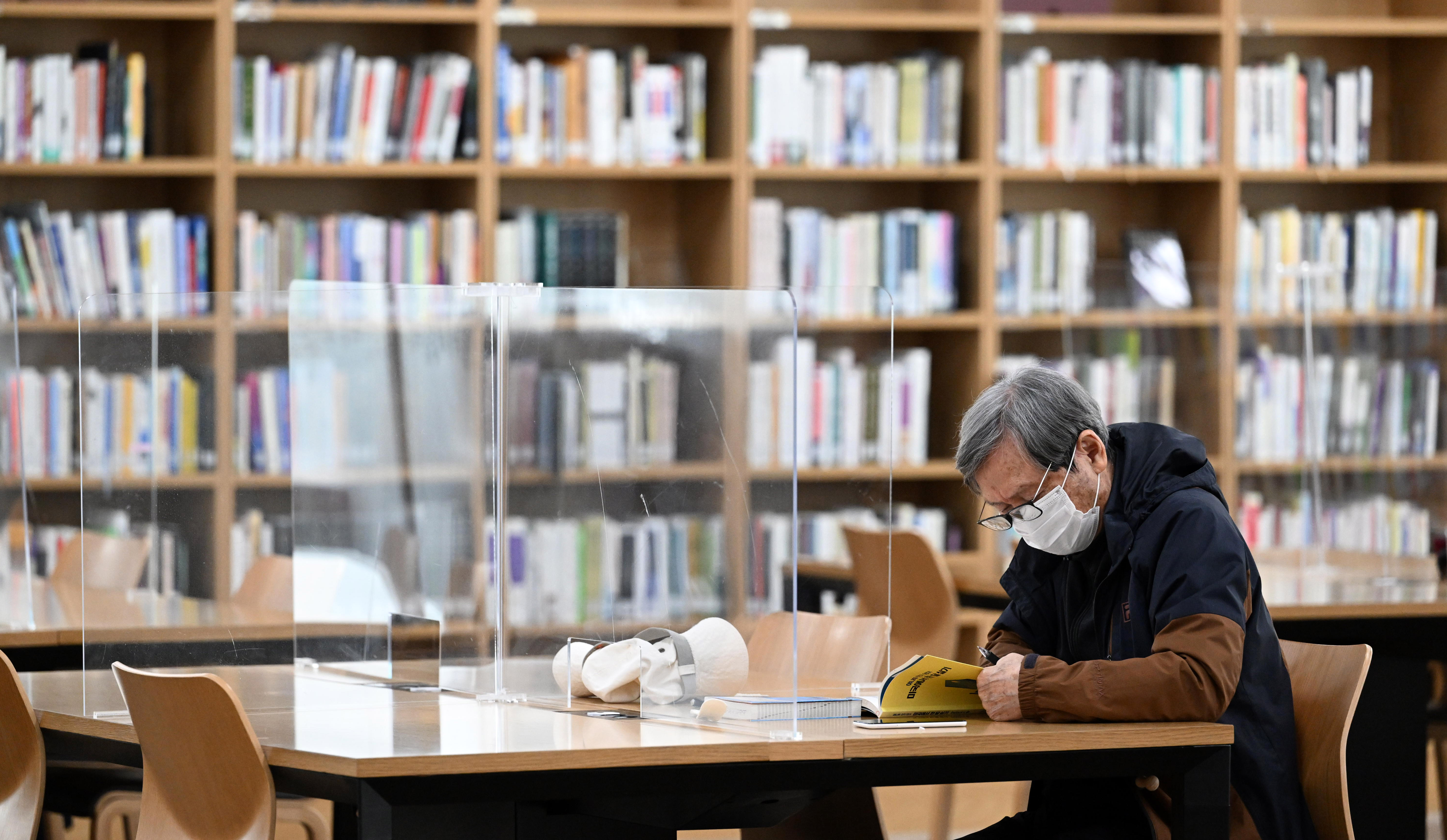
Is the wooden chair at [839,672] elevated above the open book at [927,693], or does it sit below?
below

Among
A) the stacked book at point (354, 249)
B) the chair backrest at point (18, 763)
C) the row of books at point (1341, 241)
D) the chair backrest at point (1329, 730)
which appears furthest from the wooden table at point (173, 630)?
the row of books at point (1341, 241)

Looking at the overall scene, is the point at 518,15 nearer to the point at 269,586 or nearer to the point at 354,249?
the point at 354,249

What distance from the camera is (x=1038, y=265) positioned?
201 inches

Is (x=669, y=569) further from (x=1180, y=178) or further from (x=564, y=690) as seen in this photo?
(x=1180, y=178)

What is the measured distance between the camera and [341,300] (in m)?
2.57

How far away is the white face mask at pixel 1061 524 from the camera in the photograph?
220 cm

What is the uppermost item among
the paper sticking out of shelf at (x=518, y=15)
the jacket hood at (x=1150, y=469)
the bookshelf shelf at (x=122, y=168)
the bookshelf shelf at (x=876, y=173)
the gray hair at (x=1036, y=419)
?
the paper sticking out of shelf at (x=518, y=15)

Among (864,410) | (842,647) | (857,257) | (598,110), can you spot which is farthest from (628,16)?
(842,647)

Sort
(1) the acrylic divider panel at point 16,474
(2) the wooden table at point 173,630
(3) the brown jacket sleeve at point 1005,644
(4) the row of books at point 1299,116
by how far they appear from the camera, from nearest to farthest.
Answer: (3) the brown jacket sleeve at point 1005,644 → (2) the wooden table at point 173,630 → (1) the acrylic divider panel at point 16,474 → (4) the row of books at point 1299,116

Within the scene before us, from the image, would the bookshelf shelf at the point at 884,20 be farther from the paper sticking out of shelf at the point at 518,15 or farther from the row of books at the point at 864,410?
the row of books at the point at 864,410

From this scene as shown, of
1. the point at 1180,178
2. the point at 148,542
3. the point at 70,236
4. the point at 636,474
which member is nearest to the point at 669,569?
the point at 636,474

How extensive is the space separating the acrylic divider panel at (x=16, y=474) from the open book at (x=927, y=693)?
181cm

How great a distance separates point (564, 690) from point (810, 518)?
242 centimetres

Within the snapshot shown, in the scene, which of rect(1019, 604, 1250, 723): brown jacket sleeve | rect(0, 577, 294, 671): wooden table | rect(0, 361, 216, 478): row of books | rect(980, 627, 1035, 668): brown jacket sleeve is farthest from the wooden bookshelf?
rect(1019, 604, 1250, 723): brown jacket sleeve
